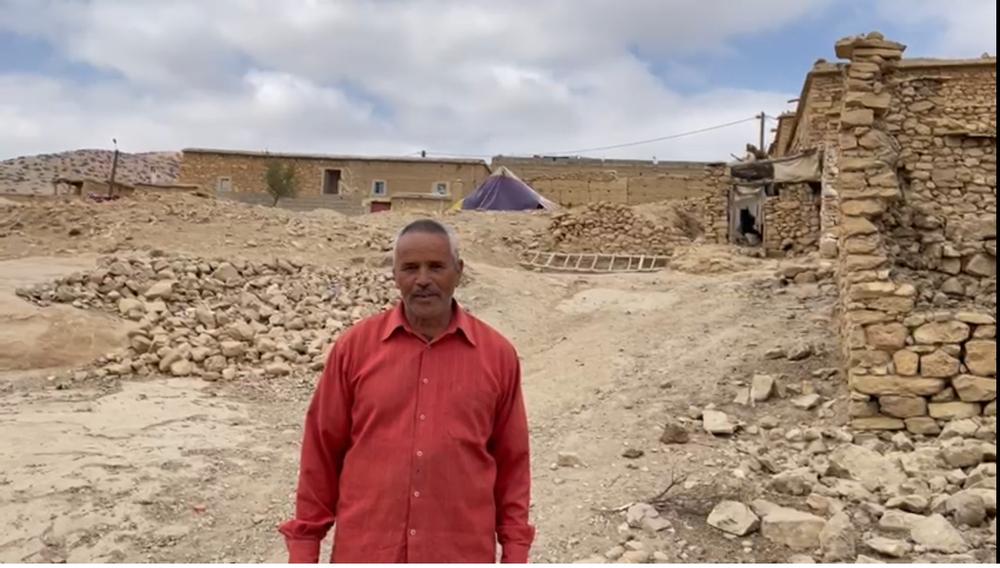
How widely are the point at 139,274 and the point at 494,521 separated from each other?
9.65m

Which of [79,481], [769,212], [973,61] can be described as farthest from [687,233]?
[79,481]

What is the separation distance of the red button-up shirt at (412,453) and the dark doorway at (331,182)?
96.2 feet

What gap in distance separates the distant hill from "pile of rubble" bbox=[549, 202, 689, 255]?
1368 inches

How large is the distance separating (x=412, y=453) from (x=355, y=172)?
29.0 m

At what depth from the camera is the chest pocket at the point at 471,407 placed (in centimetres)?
207

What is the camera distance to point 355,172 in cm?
3009

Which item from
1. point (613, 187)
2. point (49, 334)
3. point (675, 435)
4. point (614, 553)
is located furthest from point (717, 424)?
point (613, 187)

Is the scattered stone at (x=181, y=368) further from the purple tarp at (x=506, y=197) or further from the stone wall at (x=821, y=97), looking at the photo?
the purple tarp at (x=506, y=197)

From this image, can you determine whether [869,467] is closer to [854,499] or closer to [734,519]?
[854,499]

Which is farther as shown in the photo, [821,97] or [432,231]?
[821,97]

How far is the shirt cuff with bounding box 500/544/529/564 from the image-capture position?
2.13 metres

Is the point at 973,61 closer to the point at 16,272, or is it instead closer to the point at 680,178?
the point at 680,178

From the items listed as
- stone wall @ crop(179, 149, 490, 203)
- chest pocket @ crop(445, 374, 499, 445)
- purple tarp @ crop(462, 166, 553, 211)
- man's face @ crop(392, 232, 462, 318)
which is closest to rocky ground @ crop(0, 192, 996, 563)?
chest pocket @ crop(445, 374, 499, 445)

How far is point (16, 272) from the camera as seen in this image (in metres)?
9.98
